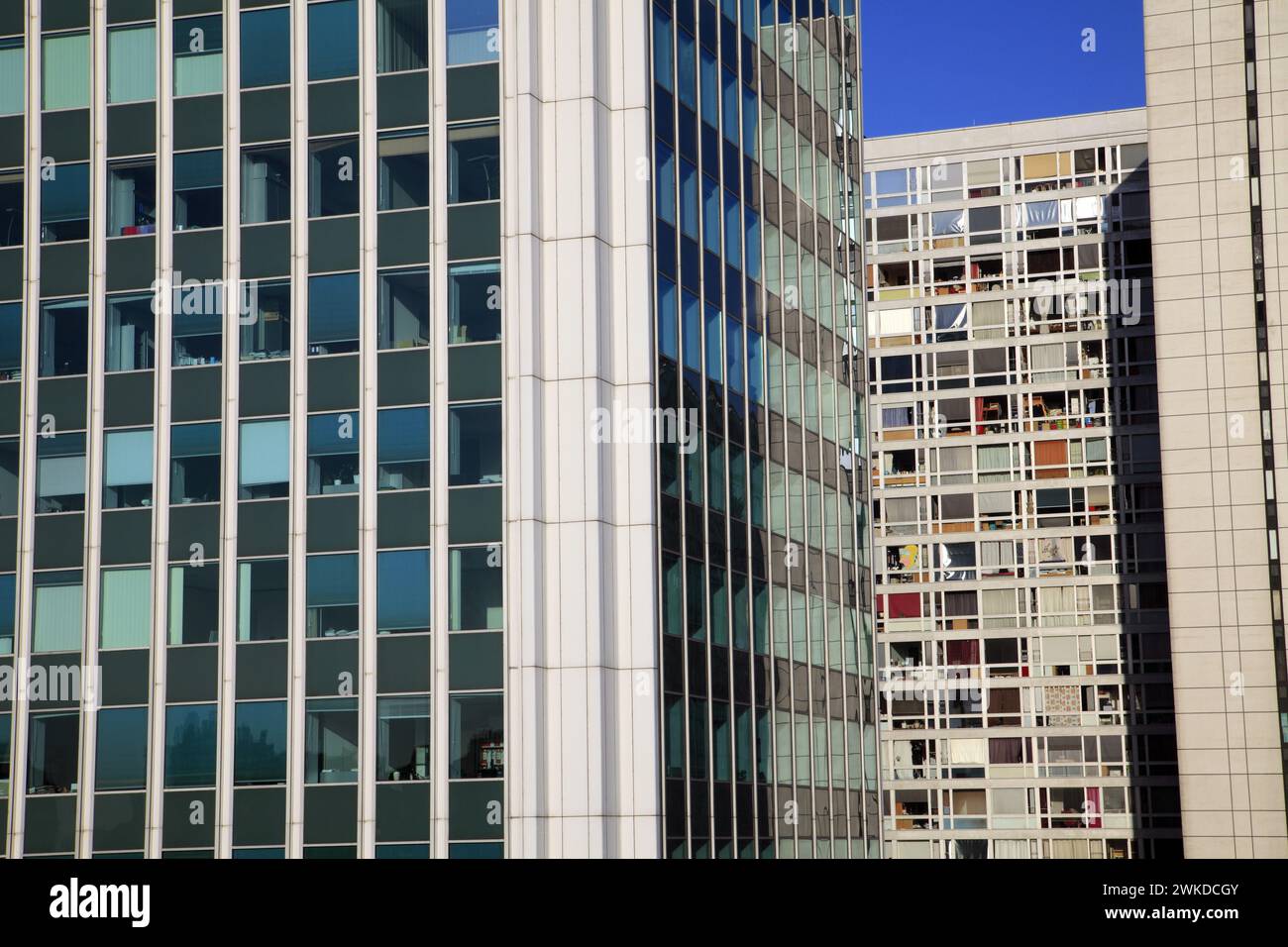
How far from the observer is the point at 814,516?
50.5m

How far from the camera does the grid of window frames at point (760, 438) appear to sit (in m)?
41.0

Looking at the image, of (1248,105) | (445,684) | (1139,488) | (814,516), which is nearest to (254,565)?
(445,684)

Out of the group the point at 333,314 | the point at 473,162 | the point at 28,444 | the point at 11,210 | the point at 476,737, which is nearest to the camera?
the point at 476,737

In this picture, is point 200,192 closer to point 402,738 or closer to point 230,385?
point 230,385

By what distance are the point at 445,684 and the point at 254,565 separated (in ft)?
18.2

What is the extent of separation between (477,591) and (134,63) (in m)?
16.2

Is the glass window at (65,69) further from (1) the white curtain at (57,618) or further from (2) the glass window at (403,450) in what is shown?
(1) the white curtain at (57,618)

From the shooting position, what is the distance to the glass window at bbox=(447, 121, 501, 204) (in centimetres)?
3888

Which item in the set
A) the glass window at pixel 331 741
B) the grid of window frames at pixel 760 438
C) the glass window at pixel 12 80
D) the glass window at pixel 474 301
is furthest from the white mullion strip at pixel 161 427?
the grid of window frames at pixel 760 438

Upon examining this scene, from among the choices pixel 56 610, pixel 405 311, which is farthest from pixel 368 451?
pixel 56 610

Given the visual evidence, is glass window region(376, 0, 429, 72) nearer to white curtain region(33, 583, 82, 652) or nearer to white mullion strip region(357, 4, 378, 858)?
white mullion strip region(357, 4, 378, 858)

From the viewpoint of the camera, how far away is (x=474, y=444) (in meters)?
37.9

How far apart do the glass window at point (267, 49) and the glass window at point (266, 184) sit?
5.76ft
